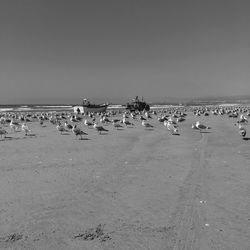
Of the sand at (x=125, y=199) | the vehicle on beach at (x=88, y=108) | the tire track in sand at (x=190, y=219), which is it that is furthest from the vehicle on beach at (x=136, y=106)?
the tire track in sand at (x=190, y=219)

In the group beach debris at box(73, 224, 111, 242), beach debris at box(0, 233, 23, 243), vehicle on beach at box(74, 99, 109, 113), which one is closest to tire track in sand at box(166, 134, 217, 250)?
beach debris at box(73, 224, 111, 242)

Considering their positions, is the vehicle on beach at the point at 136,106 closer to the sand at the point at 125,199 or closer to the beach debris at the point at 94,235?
the sand at the point at 125,199

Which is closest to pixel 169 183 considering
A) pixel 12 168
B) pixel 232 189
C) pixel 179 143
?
pixel 232 189

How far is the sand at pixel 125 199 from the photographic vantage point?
725cm

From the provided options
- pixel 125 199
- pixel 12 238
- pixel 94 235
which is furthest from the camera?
pixel 125 199

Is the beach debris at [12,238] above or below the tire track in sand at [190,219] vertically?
below

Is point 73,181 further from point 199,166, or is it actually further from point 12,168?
point 199,166

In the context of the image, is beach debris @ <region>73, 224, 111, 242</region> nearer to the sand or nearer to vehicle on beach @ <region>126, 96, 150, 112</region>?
the sand

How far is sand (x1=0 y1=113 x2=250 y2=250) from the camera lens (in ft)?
23.8

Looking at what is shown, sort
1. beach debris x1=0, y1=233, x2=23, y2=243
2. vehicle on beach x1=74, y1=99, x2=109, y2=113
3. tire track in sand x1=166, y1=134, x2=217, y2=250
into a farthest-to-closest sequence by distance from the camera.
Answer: vehicle on beach x1=74, y1=99, x2=109, y2=113
beach debris x1=0, y1=233, x2=23, y2=243
tire track in sand x1=166, y1=134, x2=217, y2=250

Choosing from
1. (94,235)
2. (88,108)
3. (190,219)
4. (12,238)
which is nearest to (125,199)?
(190,219)

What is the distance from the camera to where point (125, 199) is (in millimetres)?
9695

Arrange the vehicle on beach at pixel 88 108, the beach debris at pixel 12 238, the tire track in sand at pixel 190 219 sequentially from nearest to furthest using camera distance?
the tire track in sand at pixel 190 219, the beach debris at pixel 12 238, the vehicle on beach at pixel 88 108

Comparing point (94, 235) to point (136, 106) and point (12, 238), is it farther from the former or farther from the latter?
point (136, 106)
